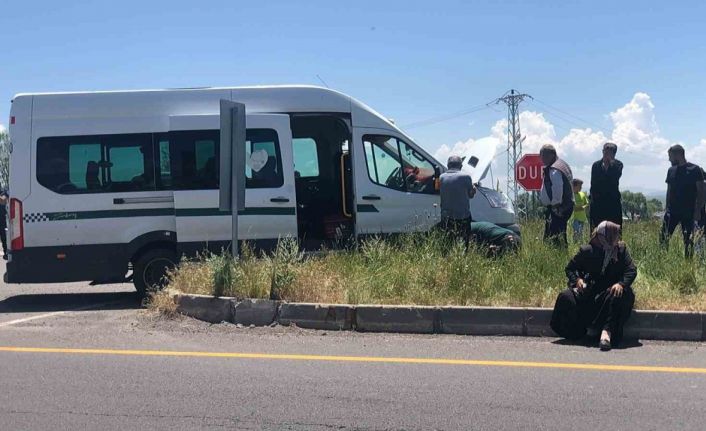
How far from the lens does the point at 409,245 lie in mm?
A: 8672

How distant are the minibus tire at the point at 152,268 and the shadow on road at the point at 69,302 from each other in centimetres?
30

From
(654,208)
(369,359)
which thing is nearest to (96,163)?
(369,359)

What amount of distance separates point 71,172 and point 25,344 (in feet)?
9.99

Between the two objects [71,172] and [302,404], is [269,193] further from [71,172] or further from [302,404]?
[302,404]

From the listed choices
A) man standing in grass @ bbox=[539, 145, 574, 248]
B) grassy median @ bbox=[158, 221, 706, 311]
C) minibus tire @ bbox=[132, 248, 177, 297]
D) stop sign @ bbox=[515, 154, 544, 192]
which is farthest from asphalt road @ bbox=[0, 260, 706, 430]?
stop sign @ bbox=[515, 154, 544, 192]

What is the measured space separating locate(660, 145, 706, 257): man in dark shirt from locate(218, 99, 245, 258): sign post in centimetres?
586

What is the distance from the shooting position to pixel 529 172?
1653 cm

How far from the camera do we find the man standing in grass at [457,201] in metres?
9.06

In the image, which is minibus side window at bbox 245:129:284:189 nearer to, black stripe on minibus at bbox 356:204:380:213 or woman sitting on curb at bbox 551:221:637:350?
black stripe on minibus at bbox 356:204:380:213

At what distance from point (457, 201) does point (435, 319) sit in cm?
259

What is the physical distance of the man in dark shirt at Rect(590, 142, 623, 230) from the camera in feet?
30.3

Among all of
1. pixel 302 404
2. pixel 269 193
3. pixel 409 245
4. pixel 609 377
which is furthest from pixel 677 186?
pixel 302 404

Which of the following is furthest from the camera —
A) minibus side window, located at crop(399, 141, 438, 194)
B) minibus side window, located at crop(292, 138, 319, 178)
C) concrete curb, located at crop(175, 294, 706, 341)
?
minibus side window, located at crop(292, 138, 319, 178)

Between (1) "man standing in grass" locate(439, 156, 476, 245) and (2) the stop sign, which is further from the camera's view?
(2) the stop sign
